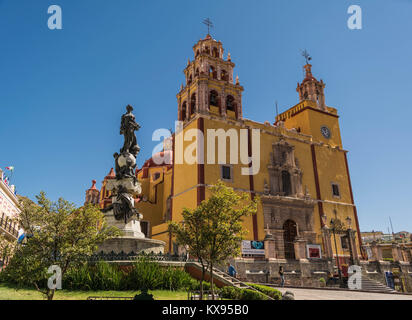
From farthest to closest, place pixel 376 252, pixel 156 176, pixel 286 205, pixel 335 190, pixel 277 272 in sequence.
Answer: pixel 156 176 → pixel 335 190 → pixel 286 205 → pixel 376 252 → pixel 277 272

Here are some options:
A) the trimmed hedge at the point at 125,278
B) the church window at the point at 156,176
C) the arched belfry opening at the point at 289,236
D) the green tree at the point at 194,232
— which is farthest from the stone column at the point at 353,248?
the church window at the point at 156,176

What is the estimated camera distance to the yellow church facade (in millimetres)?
26484

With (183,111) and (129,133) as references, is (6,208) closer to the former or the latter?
(183,111)

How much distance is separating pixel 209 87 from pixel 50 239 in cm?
2406

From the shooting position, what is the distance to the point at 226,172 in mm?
26750

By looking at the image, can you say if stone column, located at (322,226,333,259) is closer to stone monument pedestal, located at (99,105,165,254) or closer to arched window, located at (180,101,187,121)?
arched window, located at (180,101,187,121)

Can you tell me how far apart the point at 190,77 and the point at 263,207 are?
15.4 m

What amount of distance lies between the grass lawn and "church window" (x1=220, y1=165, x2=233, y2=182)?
16.0m

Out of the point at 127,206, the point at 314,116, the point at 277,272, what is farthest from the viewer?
the point at 314,116

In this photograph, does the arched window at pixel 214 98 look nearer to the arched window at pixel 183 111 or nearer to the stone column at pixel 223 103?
the stone column at pixel 223 103

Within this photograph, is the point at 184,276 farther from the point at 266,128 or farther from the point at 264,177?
the point at 266,128

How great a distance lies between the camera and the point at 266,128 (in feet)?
99.9

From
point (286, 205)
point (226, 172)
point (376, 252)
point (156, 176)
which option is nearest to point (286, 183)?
point (286, 205)
